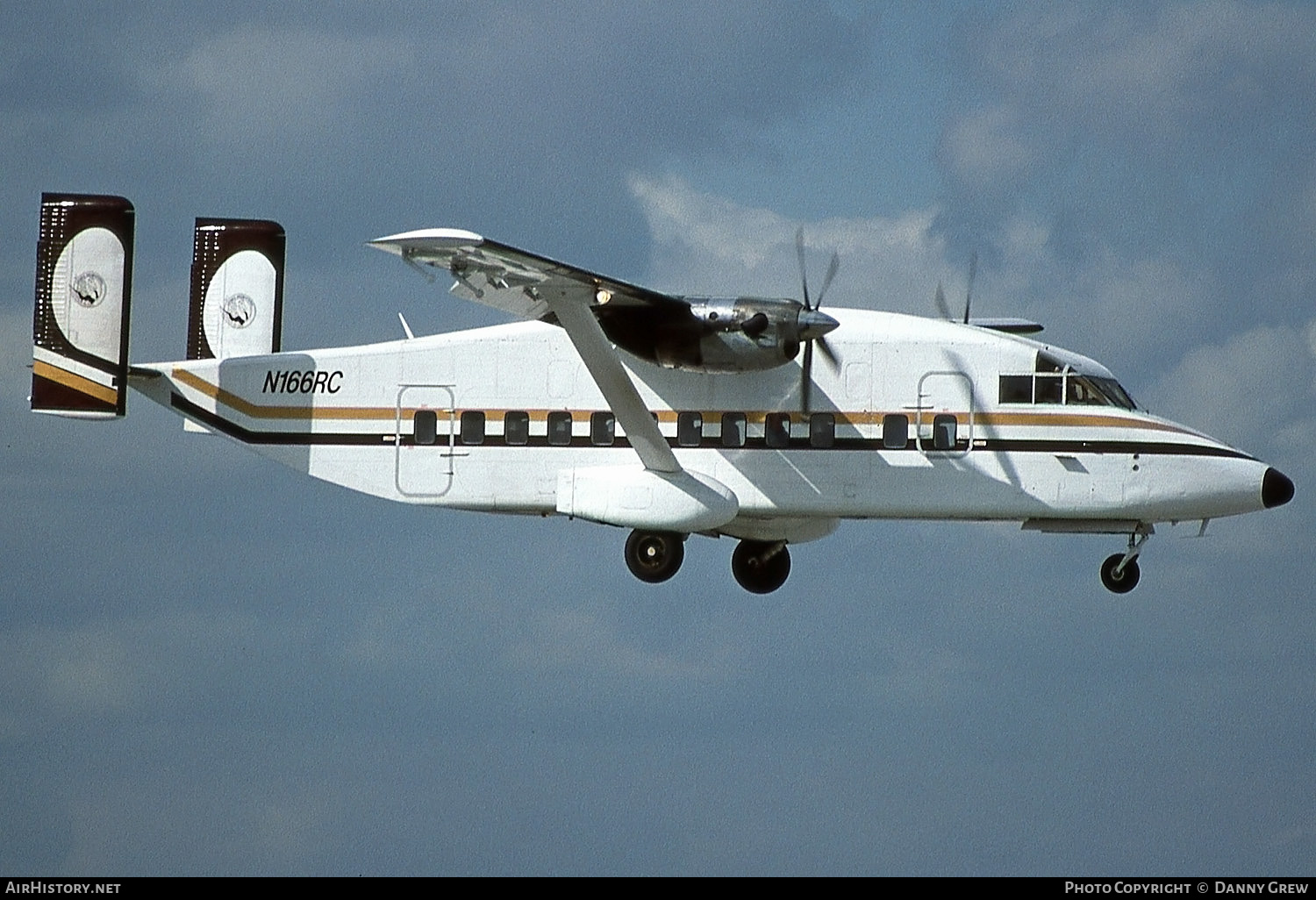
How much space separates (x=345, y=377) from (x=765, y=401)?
5.29 metres

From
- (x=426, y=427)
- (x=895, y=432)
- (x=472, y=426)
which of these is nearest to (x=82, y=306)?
(x=426, y=427)

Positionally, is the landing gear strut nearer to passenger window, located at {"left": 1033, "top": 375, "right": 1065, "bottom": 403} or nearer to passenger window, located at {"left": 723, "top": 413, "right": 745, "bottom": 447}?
passenger window, located at {"left": 1033, "top": 375, "right": 1065, "bottom": 403}

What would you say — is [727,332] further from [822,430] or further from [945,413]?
[945,413]

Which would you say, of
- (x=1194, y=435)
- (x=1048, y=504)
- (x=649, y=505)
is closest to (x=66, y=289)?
(x=649, y=505)

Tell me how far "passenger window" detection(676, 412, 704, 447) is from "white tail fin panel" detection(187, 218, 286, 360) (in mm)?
6221

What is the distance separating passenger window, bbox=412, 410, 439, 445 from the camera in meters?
25.1

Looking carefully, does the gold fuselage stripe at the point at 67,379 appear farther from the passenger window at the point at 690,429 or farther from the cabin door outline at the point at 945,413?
the cabin door outline at the point at 945,413

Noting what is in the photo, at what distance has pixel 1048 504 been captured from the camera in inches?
942

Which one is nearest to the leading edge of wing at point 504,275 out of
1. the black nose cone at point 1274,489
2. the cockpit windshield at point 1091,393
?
the cockpit windshield at point 1091,393

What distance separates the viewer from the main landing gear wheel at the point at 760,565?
2625cm

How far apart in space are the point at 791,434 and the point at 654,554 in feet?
7.37

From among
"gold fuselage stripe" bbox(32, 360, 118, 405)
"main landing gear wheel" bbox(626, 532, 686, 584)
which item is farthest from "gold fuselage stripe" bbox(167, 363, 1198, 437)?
"main landing gear wheel" bbox(626, 532, 686, 584)

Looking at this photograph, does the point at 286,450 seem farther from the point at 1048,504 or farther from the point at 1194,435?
the point at 1194,435
